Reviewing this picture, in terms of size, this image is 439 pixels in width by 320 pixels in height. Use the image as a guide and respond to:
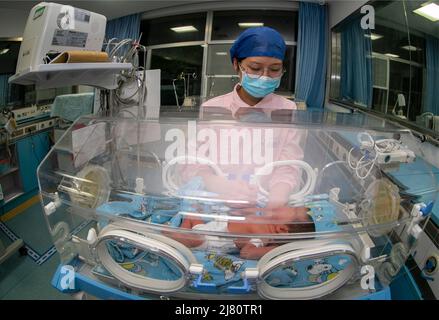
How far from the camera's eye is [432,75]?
153cm

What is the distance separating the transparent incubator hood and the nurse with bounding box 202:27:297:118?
0.16m

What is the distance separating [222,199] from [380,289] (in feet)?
1.90

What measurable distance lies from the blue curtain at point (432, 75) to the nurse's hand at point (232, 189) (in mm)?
1352

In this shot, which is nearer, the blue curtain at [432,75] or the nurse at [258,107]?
the nurse at [258,107]

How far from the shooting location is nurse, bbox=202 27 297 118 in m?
1.03

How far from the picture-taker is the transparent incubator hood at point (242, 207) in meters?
0.71

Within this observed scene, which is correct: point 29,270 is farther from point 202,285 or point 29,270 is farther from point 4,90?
point 4,90

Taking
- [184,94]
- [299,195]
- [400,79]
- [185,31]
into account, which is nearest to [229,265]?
[299,195]

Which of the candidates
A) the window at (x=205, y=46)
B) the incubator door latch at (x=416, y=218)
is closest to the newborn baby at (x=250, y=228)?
the incubator door latch at (x=416, y=218)

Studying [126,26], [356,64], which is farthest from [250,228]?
[126,26]

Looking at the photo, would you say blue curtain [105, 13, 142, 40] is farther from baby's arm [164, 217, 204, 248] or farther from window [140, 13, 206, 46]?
baby's arm [164, 217, 204, 248]

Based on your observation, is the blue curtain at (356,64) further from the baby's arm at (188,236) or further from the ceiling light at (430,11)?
the baby's arm at (188,236)

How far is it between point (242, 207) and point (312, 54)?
3570 millimetres

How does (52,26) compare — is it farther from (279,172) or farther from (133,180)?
(279,172)
